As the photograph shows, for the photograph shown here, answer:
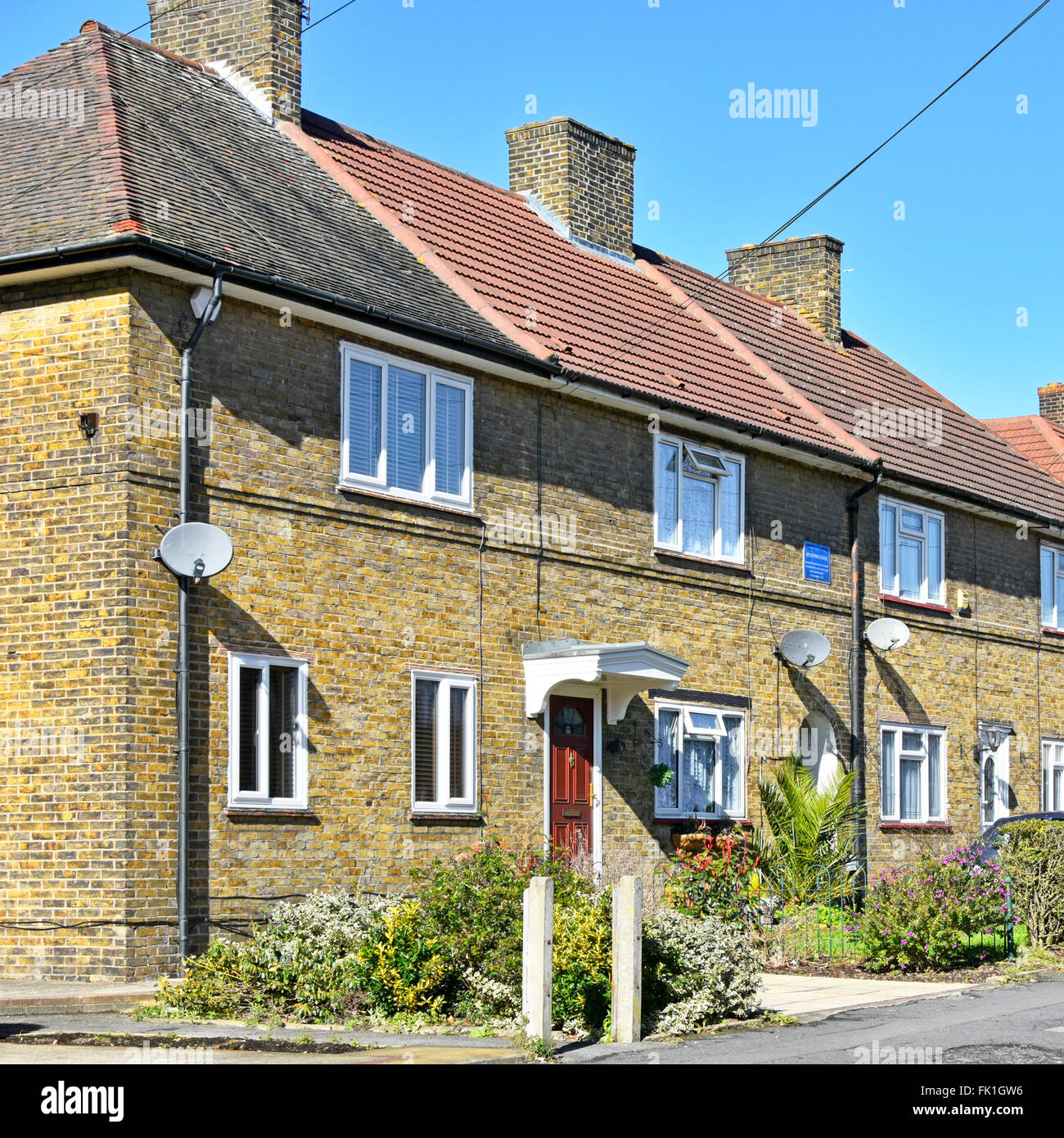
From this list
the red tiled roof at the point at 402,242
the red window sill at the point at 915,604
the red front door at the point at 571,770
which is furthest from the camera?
the red window sill at the point at 915,604

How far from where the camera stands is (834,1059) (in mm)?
10062

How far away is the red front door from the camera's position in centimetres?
1770

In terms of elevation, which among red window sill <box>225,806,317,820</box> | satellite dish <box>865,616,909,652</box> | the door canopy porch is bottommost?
red window sill <box>225,806,317,820</box>

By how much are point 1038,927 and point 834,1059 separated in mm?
7100

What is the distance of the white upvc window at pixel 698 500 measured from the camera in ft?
64.7

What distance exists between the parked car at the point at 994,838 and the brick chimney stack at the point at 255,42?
11.5m

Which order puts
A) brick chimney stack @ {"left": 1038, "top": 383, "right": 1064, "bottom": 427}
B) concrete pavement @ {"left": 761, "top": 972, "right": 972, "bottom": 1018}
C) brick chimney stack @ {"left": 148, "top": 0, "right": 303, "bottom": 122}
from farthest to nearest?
brick chimney stack @ {"left": 1038, "top": 383, "right": 1064, "bottom": 427} < brick chimney stack @ {"left": 148, "top": 0, "right": 303, "bottom": 122} < concrete pavement @ {"left": 761, "top": 972, "right": 972, "bottom": 1018}

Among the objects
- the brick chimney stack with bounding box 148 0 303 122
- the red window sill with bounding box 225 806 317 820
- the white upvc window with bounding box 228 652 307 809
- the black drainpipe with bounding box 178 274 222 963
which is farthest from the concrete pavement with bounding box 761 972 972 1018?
the brick chimney stack with bounding box 148 0 303 122

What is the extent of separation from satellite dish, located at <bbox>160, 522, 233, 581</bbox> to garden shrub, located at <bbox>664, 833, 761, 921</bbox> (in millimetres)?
5076

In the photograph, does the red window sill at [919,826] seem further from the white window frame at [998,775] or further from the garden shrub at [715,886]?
the garden shrub at [715,886]

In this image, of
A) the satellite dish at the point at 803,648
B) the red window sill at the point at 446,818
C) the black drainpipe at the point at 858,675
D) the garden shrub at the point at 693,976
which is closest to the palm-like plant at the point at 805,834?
the satellite dish at the point at 803,648

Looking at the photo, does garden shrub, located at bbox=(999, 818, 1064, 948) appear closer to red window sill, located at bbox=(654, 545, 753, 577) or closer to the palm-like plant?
the palm-like plant
